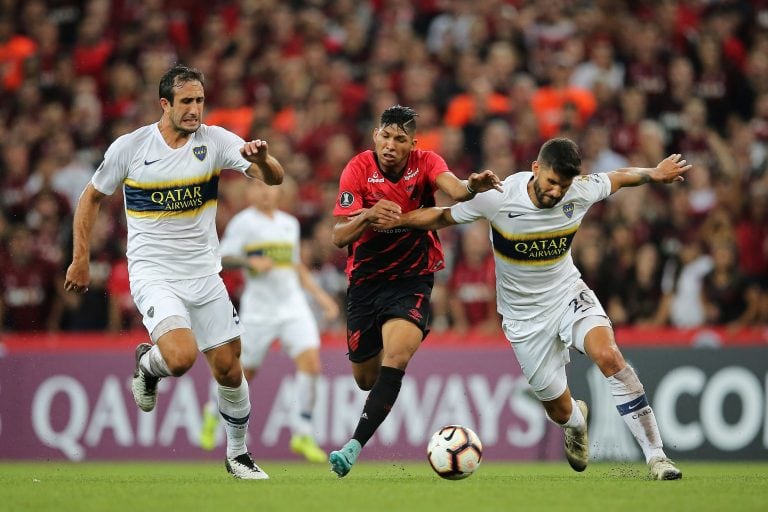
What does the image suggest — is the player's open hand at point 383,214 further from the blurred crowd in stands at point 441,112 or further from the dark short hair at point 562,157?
the blurred crowd in stands at point 441,112

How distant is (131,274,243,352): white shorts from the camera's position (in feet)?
31.5

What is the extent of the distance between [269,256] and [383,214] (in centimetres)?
544

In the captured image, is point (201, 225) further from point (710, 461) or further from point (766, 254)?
point (766, 254)

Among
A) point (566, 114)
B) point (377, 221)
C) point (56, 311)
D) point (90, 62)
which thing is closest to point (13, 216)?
point (56, 311)

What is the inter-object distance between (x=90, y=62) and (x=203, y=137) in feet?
35.5

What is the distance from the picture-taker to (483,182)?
9047 mm

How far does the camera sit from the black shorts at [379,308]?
9789 millimetres

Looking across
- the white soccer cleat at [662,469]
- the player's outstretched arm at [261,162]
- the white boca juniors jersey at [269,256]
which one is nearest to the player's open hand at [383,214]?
the player's outstretched arm at [261,162]

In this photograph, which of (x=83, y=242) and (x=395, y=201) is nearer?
(x=83, y=242)

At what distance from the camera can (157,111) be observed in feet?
61.6

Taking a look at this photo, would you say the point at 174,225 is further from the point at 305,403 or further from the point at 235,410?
the point at 305,403

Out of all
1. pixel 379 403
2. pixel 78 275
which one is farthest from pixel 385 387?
pixel 78 275

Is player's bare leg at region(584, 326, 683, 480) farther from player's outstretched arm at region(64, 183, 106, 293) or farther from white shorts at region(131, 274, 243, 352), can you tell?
player's outstretched arm at region(64, 183, 106, 293)

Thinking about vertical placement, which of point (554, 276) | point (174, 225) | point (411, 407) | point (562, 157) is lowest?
point (411, 407)
